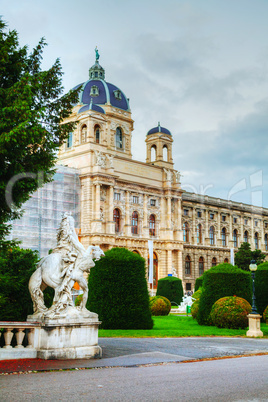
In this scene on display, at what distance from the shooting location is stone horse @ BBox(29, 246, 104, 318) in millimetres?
9531

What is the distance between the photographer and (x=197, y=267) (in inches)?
2426

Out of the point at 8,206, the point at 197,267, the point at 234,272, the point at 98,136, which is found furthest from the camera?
the point at 197,267

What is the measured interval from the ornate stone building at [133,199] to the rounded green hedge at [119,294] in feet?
90.3

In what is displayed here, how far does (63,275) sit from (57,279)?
150 mm

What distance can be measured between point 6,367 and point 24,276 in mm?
3856

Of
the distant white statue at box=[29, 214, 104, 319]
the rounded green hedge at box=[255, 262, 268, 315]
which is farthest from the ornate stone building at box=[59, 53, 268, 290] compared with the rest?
the distant white statue at box=[29, 214, 104, 319]

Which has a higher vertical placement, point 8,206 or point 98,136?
Answer: point 98,136

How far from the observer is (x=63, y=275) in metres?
9.70

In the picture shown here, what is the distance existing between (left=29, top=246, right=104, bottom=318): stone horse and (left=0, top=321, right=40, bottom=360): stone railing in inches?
16.5

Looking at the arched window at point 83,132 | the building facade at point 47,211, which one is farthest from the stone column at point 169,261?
the arched window at point 83,132

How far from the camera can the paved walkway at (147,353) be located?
27.6ft

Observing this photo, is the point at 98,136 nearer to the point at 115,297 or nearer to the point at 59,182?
the point at 59,182

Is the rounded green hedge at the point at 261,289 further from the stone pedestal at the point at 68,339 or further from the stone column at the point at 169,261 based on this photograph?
the stone column at the point at 169,261

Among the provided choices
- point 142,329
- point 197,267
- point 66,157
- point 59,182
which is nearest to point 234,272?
point 142,329
